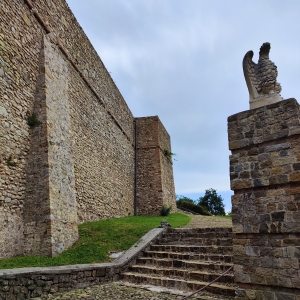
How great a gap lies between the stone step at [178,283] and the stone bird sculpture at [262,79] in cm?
310

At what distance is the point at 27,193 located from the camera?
22.6 feet

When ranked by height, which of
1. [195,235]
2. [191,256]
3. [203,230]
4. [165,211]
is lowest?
[191,256]

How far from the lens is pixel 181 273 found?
603 centimetres

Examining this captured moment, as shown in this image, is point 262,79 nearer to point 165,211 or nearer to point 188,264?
point 188,264

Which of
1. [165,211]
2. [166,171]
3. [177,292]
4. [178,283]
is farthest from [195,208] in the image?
[177,292]

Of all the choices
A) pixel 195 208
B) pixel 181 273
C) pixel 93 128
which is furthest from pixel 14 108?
pixel 195 208

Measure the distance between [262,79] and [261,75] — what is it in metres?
0.10

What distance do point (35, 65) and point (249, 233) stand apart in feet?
22.4

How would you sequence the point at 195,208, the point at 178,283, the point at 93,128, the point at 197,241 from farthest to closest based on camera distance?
the point at 195,208 → the point at 93,128 → the point at 197,241 → the point at 178,283

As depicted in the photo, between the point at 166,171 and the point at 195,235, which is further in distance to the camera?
the point at 166,171

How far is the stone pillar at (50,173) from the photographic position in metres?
6.59

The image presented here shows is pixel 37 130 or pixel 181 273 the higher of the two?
pixel 37 130

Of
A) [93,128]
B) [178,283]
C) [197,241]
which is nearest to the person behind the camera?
[178,283]

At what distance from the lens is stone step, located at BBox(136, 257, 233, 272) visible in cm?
588
